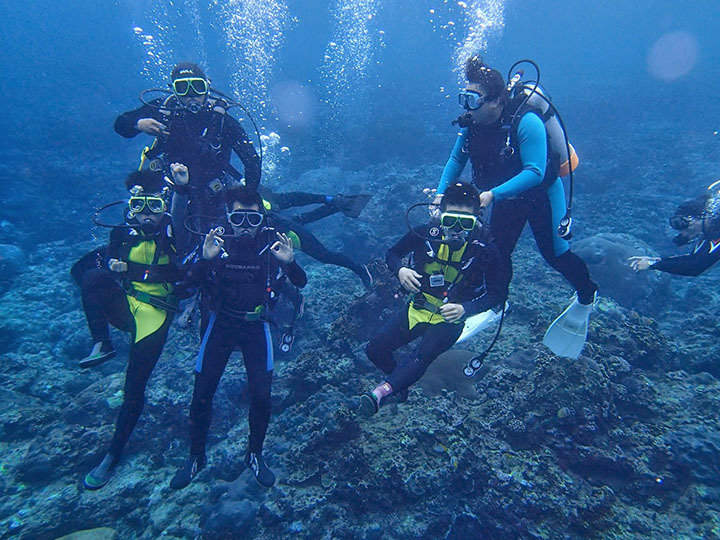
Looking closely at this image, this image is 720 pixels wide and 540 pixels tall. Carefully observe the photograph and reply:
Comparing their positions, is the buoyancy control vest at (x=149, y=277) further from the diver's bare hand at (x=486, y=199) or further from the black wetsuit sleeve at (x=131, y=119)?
the diver's bare hand at (x=486, y=199)

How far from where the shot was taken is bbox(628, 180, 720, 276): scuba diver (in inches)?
168

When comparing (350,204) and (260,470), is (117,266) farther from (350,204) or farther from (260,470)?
(350,204)

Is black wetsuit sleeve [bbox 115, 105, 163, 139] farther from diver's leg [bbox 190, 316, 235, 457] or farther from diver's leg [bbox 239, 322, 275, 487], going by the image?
diver's leg [bbox 239, 322, 275, 487]

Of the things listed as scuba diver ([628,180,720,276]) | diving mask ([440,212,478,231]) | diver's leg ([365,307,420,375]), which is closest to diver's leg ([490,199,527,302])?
diving mask ([440,212,478,231])

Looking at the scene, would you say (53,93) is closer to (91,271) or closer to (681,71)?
(91,271)

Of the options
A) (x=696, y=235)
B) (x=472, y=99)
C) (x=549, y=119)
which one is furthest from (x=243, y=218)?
(x=696, y=235)

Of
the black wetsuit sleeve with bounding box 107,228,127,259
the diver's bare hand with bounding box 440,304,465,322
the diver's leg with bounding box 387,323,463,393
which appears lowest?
the diver's leg with bounding box 387,323,463,393

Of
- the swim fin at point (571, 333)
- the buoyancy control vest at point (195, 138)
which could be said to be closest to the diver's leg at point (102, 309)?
the buoyancy control vest at point (195, 138)

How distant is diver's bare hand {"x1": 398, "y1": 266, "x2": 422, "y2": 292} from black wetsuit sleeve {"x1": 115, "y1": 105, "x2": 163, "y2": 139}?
418 cm

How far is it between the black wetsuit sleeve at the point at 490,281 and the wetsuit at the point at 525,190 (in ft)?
1.93

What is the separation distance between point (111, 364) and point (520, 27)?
78.4 metres

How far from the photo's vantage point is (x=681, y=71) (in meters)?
34.2

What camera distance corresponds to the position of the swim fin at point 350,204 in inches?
260

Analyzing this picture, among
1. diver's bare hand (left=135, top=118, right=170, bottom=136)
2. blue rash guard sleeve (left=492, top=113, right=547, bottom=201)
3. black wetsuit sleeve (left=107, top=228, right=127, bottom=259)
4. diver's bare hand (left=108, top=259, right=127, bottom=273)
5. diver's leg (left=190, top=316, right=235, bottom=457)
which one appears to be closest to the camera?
blue rash guard sleeve (left=492, top=113, right=547, bottom=201)
